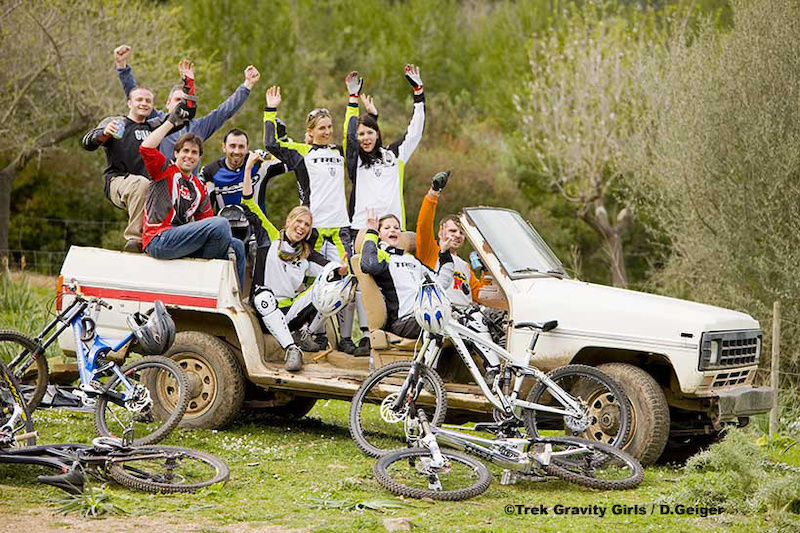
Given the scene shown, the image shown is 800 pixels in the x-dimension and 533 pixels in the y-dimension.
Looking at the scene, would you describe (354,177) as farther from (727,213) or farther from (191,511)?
(727,213)

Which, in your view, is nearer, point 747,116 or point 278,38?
point 747,116

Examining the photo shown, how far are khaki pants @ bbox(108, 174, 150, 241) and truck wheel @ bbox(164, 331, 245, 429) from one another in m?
0.97

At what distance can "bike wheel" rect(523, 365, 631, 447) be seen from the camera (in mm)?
7684

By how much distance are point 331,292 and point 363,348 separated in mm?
629

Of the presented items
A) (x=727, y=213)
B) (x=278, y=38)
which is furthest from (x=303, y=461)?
(x=278, y=38)

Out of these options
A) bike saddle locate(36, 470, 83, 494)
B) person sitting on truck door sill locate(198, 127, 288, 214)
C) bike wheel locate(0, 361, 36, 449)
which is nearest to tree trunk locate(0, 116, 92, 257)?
person sitting on truck door sill locate(198, 127, 288, 214)

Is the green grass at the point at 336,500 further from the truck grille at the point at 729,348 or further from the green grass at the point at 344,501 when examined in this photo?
the truck grille at the point at 729,348

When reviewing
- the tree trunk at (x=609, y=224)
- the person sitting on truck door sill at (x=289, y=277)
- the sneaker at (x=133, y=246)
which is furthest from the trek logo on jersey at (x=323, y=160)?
the tree trunk at (x=609, y=224)

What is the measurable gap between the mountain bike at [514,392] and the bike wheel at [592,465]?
0.18 m

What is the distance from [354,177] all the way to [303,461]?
9.04 ft

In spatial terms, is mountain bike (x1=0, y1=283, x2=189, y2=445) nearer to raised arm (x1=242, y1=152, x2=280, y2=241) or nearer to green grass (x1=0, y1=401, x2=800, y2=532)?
green grass (x1=0, y1=401, x2=800, y2=532)

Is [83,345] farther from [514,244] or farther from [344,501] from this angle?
[514,244]

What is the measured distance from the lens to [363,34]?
134 ft

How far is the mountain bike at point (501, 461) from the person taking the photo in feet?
23.6
